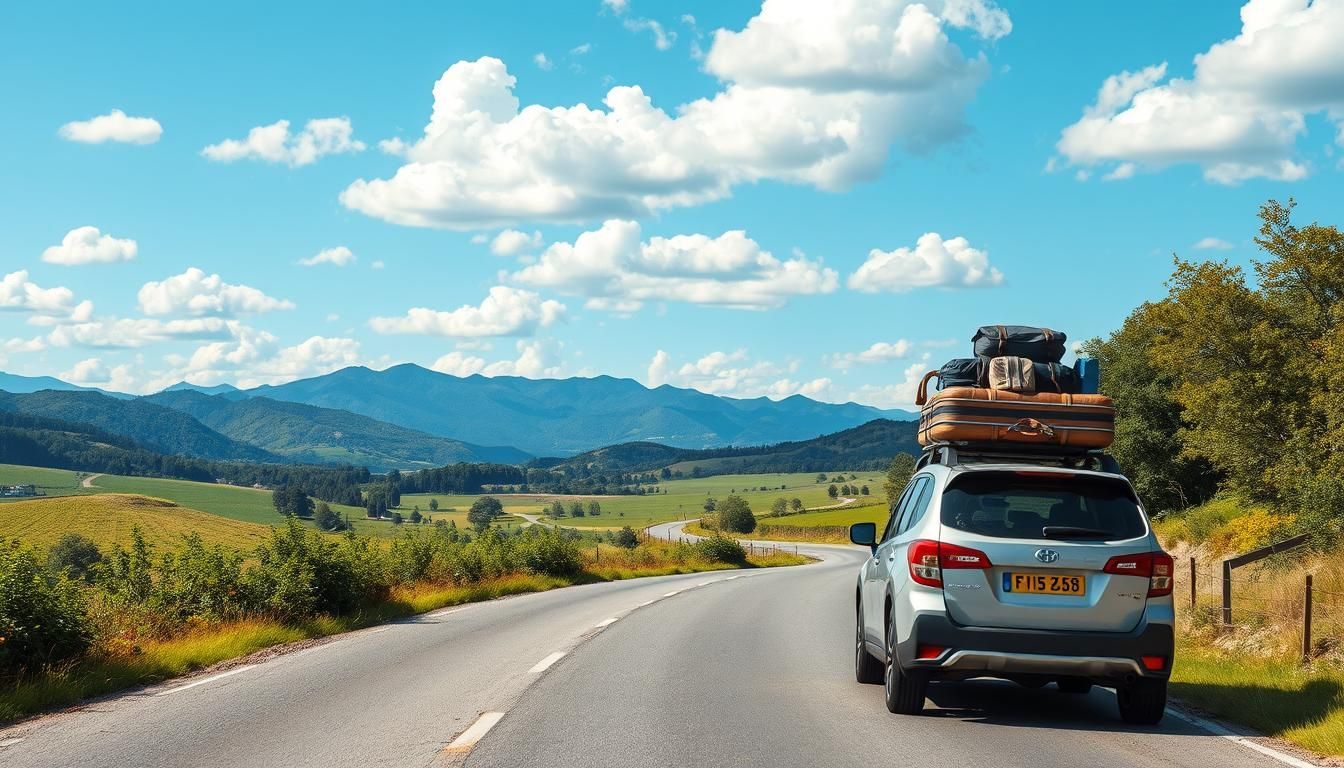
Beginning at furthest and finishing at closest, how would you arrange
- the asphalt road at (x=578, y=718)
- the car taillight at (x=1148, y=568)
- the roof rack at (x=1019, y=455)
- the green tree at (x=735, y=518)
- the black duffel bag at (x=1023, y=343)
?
the green tree at (x=735, y=518), the black duffel bag at (x=1023, y=343), the roof rack at (x=1019, y=455), the car taillight at (x=1148, y=568), the asphalt road at (x=578, y=718)

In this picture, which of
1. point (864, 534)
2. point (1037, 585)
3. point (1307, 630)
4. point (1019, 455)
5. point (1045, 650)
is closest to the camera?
point (1045, 650)

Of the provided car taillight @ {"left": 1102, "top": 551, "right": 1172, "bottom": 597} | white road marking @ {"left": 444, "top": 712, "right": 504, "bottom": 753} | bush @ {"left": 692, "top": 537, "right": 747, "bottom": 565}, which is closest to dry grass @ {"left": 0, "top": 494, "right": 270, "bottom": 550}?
bush @ {"left": 692, "top": 537, "right": 747, "bottom": 565}

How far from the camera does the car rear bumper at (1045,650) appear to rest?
27.6 ft

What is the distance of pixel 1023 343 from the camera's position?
13031 millimetres

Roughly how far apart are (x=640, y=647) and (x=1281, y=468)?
2892 centimetres

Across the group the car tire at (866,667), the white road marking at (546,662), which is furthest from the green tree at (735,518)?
the car tire at (866,667)

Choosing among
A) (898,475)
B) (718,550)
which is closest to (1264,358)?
(718,550)

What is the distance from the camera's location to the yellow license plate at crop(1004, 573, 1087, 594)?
8.52 meters

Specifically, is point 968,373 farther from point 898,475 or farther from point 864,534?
point 898,475

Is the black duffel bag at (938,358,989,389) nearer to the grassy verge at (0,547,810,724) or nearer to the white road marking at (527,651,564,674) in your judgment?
the white road marking at (527,651,564,674)

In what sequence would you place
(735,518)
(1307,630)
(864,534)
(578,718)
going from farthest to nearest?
(735,518)
(1307,630)
(864,534)
(578,718)

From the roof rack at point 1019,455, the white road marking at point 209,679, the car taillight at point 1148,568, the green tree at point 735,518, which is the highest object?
Result: the roof rack at point 1019,455

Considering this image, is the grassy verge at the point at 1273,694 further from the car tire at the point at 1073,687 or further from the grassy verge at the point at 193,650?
the grassy verge at the point at 193,650

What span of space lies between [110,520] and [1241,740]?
104016 millimetres
